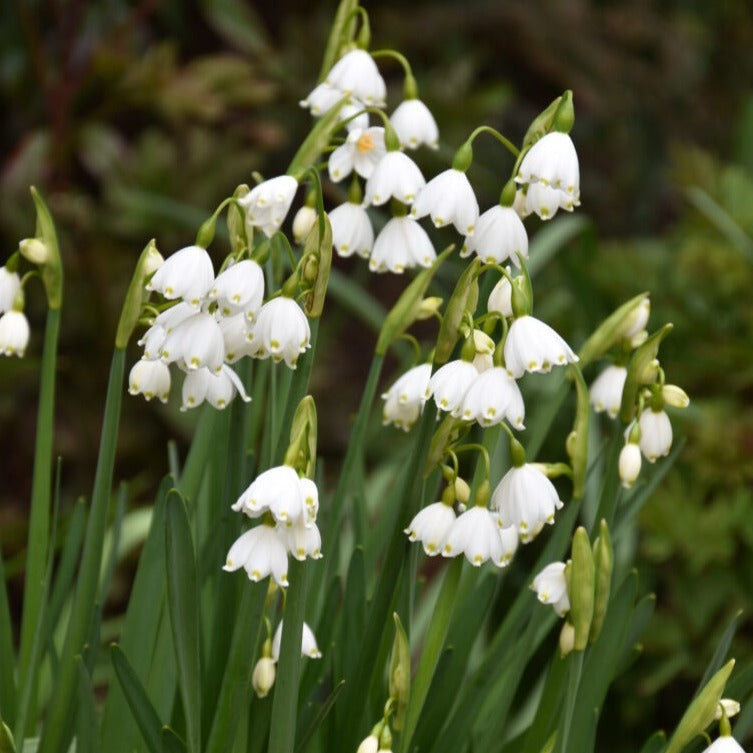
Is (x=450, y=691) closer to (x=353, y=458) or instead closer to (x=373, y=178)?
(x=353, y=458)

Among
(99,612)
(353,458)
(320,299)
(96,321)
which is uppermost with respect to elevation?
(320,299)

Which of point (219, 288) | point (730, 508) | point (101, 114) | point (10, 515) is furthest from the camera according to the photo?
point (101, 114)

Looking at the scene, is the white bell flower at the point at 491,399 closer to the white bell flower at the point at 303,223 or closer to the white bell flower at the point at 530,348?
the white bell flower at the point at 530,348

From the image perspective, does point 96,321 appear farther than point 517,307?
Yes

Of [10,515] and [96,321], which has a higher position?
[96,321]

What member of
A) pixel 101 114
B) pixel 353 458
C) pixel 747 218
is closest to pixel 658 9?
pixel 747 218

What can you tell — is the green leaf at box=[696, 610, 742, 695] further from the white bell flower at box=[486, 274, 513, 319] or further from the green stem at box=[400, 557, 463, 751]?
the white bell flower at box=[486, 274, 513, 319]

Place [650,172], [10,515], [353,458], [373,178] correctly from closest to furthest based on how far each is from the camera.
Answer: [373,178], [353,458], [10,515], [650,172]
